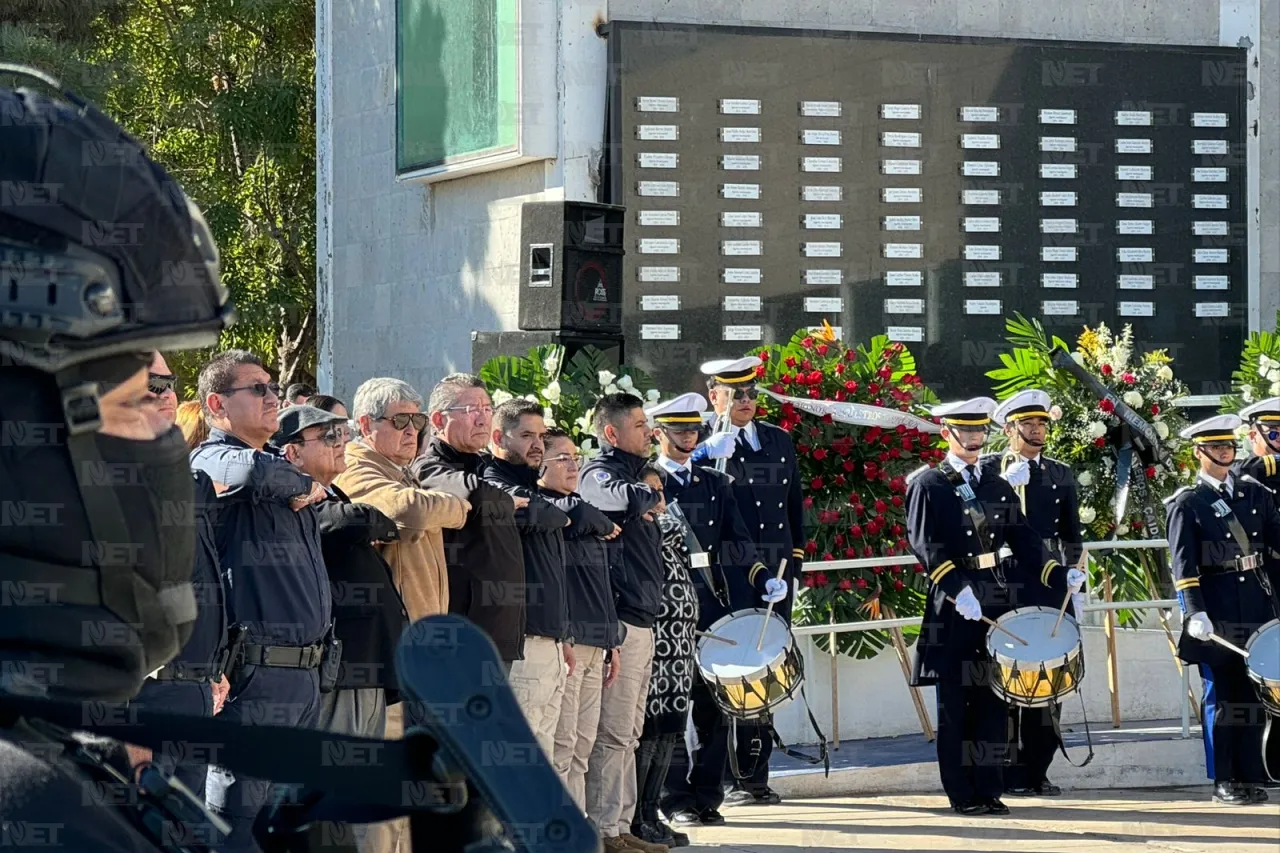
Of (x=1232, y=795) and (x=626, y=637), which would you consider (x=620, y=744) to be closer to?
(x=626, y=637)

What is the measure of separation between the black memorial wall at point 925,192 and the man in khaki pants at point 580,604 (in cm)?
585

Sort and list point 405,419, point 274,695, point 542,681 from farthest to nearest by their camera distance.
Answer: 1. point 542,681
2. point 405,419
3. point 274,695

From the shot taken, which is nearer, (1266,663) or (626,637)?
(626,637)

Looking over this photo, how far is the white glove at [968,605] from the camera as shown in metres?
9.48

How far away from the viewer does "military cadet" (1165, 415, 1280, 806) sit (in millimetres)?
9992

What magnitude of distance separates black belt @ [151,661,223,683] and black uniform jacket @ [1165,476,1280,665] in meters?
6.05

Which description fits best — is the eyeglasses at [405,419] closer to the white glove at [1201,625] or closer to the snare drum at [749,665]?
the snare drum at [749,665]

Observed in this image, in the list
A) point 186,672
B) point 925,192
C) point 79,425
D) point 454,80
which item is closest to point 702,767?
point 186,672

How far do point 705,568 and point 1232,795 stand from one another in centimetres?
300

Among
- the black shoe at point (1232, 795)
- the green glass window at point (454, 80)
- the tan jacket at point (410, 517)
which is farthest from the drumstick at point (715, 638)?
the green glass window at point (454, 80)

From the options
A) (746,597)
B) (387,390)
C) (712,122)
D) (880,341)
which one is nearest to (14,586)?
(387,390)

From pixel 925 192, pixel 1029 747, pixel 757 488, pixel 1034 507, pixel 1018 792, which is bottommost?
pixel 1018 792

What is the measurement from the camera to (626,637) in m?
8.23

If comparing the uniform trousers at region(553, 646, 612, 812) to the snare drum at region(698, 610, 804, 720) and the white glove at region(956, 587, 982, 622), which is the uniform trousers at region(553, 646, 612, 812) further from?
the white glove at region(956, 587, 982, 622)
